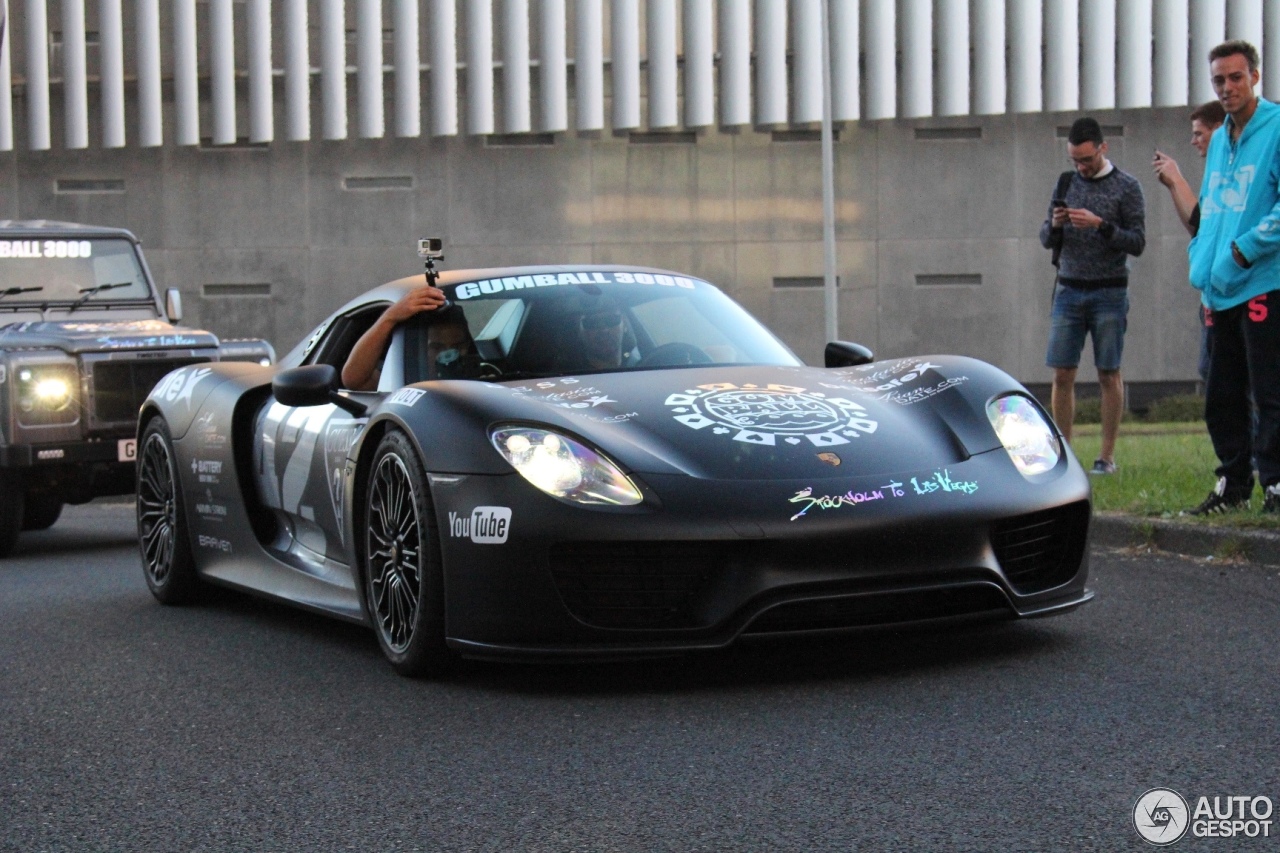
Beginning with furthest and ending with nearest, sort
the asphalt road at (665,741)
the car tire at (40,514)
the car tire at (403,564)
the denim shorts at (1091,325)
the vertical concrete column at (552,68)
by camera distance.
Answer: the vertical concrete column at (552,68), the car tire at (40,514), the denim shorts at (1091,325), the car tire at (403,564), the asphalt road at (665,741)

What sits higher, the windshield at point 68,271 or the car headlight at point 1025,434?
the windshield at point 68,271

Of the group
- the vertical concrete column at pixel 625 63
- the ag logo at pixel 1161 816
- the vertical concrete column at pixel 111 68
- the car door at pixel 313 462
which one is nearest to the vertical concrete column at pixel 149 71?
the vertical concrete column at pixel 111 68

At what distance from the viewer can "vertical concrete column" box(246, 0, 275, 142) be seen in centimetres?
2070

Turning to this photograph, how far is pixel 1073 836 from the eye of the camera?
3.09 metres

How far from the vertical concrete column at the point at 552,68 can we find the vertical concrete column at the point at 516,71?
195mm

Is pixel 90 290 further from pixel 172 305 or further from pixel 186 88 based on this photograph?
pixel 186 88

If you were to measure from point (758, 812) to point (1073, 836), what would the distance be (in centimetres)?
58

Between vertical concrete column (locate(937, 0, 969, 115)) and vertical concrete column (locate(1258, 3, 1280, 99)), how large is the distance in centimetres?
346

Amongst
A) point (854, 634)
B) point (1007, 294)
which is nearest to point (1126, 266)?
point (854, 634)

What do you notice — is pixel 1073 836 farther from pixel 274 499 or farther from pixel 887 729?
pixel 274 499

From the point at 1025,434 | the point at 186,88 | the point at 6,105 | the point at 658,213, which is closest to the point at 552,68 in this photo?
the point at 658,213

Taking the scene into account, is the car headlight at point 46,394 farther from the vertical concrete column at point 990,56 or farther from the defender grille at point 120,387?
the vertical concrete column at point 990,56

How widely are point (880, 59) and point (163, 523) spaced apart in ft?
50.2

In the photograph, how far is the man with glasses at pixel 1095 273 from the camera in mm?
9375
